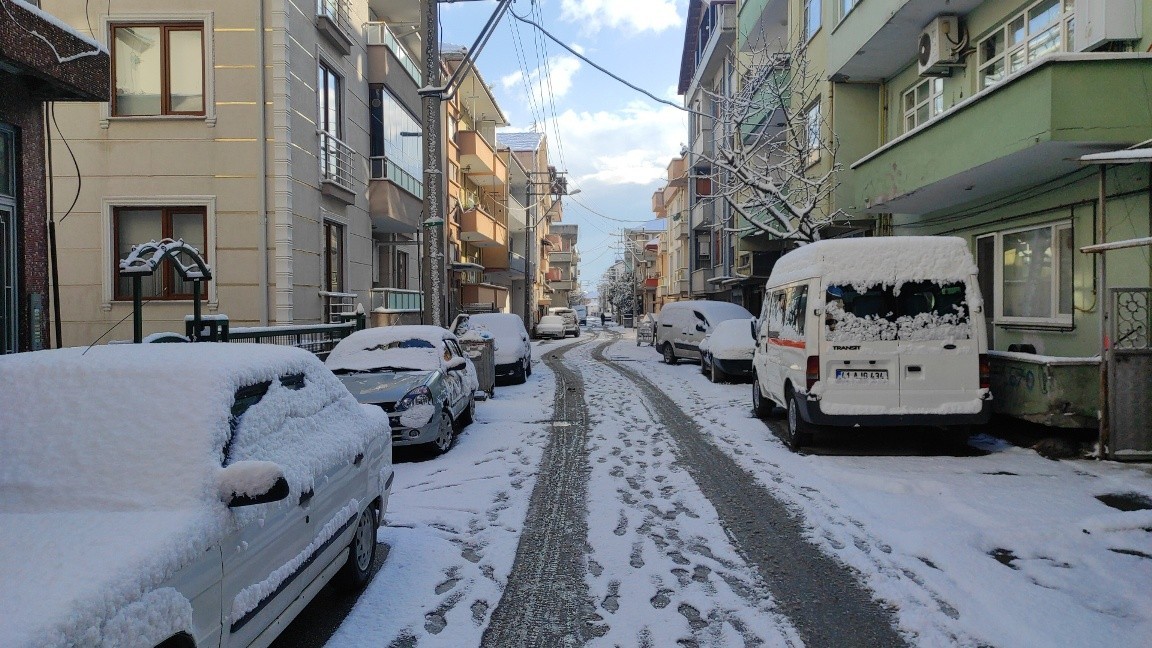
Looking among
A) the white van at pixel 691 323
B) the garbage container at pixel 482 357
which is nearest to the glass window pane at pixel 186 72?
the garbage container at pixel 482 357

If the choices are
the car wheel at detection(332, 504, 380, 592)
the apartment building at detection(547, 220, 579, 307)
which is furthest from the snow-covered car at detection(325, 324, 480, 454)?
the apartment building at detection(547, 220, 579, 307)

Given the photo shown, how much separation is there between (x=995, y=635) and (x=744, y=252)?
2344 cm

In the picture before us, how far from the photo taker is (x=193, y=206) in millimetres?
14297

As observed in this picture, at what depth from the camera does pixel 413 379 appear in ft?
30.1

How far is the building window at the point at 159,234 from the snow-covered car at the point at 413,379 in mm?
5601

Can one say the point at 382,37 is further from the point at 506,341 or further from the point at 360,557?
the point at 360,557

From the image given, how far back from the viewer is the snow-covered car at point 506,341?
1717 cm

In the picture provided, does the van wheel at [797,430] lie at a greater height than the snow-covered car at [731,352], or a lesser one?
lesser

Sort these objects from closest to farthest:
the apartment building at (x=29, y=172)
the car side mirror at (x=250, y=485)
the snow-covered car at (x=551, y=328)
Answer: the car side mirror at (x=250, y=485) → the apartment building at (x=29, y=172) → the snow-covered car at (x=551, y=328)

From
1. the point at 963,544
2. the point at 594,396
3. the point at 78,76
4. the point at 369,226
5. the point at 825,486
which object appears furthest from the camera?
the point at 369,226

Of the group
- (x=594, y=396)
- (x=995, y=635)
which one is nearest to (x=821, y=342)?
(x=995, y=635)

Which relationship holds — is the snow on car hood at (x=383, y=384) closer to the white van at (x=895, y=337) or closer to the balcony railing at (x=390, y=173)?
the white van at (x=895, y=337)

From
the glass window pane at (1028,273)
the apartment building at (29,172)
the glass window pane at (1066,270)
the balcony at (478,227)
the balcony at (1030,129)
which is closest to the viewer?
the apartment building at (29,172)

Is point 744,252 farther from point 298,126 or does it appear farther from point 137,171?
point 137,171
